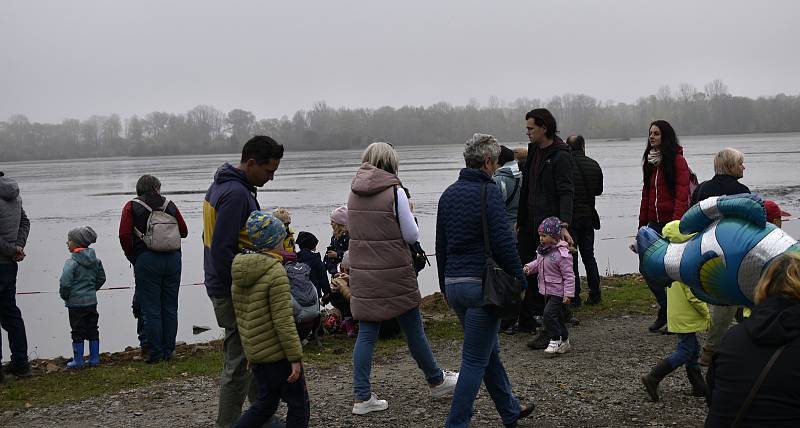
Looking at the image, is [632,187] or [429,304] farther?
[632,187]

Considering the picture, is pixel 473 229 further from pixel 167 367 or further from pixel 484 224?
pixel 167 367

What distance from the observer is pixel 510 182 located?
796 cm

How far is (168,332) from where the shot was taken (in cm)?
805

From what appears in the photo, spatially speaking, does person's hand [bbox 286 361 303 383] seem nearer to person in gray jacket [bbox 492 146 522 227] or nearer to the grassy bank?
the grassy bank

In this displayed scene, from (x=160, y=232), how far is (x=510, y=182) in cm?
331

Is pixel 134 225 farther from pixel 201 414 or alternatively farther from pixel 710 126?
pixel 710 126

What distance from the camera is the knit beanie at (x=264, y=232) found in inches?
185

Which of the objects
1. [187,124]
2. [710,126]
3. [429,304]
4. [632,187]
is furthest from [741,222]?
[187,124]

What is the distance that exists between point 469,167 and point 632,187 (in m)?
24.8

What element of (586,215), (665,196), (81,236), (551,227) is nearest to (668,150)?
(665,196)

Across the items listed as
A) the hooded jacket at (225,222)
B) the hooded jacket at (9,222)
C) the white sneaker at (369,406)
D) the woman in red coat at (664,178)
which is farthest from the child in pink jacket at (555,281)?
the hooded jacket at (9,222)

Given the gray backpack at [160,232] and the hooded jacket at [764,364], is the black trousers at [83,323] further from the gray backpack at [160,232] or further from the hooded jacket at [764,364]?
the hooded jacket at [764,364]

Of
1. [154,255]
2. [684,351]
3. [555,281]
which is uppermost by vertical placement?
[154,255]

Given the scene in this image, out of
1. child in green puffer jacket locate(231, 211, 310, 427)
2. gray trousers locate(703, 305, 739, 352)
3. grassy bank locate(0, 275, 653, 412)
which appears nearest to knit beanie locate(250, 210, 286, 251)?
child in green puffer jacket locate(231, 211, 310, 427)
